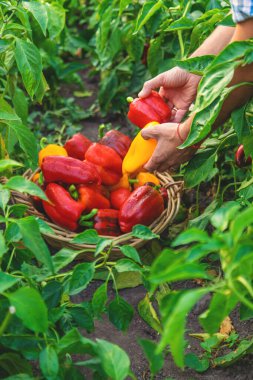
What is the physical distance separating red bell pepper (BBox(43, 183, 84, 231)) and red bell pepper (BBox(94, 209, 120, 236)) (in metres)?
0.10

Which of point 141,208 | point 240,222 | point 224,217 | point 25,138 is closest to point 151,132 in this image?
point 141,208

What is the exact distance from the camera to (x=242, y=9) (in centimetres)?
196

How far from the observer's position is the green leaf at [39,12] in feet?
9.25

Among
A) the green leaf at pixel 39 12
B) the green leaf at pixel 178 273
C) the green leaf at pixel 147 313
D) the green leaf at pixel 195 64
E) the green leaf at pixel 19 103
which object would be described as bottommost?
the green leaf at pixel 147 313

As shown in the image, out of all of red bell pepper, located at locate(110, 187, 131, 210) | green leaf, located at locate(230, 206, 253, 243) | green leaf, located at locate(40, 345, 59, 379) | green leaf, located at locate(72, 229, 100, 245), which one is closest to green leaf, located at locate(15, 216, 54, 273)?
green leaf, located at locate(40, 345, 59, 379)

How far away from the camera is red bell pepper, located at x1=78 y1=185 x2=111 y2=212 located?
3.14m

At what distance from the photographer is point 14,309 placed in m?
1.61

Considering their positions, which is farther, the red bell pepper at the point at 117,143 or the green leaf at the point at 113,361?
the red bell pepper at the point at 117,143

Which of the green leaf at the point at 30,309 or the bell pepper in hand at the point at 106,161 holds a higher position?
the green leaf at the point at 30,309

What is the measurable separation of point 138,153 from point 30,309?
1.59 metres

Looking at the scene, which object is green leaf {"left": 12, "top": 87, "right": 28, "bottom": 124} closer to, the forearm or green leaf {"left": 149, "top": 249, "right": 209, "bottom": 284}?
the forearm

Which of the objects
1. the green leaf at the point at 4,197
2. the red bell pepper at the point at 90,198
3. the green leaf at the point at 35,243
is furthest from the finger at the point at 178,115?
the green leaf at the point at 35,243

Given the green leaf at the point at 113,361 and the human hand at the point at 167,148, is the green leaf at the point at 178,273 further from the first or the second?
the human hand at the point at 167,148

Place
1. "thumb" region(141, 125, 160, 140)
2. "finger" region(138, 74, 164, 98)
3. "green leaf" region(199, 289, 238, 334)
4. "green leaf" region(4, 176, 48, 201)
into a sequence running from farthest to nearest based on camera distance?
1. "finger" region(138, 74, 164, 98)
2. "thumb" region(141, 125, 160, 140)
3. "green leaf" region(4, 176, 48, 201)
4. "green leaf" region(199, 289, 238, 334)
